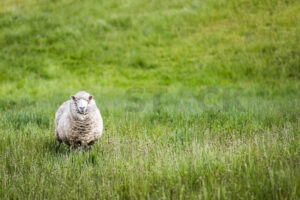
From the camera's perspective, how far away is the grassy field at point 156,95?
3062 millimetres

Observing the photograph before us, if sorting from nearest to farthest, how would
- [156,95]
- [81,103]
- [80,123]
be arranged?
1. [81,103]
2. [80,123]
3. [156,95]

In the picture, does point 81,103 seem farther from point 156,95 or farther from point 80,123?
point 156,95

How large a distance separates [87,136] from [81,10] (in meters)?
15.9

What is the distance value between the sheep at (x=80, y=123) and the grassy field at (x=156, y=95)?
8.0 inches

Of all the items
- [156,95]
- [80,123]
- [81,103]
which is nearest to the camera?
[81,103]

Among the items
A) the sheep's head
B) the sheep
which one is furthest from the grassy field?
the sheep's head

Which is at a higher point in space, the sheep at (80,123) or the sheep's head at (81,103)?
the sheep's head at (81,103)

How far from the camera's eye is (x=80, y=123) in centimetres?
379

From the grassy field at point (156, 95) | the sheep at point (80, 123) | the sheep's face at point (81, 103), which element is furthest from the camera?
the sheep at point (80, 123)

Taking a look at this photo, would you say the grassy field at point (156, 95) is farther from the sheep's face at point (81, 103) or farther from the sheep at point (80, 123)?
the sheep's face at point (81, 103)

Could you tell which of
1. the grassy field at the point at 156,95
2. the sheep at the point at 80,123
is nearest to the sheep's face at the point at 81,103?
the sheep at the point at 80,123

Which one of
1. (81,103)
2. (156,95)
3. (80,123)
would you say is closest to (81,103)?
(81,103)

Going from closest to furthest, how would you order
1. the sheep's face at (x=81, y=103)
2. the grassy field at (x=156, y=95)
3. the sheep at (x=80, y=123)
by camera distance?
the grassy field at (x=156, y=95), the sheep's face at (x=81, y=103), the sheep at (x=80, y=123)

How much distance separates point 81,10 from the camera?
1817cm
